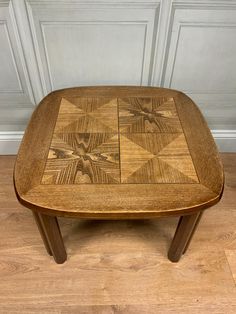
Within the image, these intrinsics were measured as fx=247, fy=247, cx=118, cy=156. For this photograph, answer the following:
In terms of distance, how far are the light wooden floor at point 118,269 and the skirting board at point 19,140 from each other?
32 centimetres

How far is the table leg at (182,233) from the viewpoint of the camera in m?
0.66

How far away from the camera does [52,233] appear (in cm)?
70

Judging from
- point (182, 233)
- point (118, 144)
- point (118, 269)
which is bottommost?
point (118, 269)

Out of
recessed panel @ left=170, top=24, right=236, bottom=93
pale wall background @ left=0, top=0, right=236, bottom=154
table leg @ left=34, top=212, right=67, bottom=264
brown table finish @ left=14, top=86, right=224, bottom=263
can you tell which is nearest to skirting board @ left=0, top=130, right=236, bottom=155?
pale wall background @ left=0, top=0, right=236, bottom=154

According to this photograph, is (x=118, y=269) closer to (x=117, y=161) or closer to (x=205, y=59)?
(x=117, y=161)

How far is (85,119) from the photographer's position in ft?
2.51

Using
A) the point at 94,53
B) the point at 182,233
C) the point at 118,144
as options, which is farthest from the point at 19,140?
the point at 182,233

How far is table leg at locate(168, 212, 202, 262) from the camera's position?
0.66 meters

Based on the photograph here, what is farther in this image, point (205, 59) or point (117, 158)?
point (205, 59)

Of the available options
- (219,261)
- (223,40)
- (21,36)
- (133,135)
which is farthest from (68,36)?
(219,261)

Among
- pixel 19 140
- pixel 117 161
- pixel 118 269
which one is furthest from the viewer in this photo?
pixel 19 140

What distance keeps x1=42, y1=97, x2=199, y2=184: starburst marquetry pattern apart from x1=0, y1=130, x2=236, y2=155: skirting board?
469 millimetres

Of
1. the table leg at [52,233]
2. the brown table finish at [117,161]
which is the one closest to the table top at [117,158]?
the brown table finish at [117,161]

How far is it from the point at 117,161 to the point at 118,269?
44 cm
